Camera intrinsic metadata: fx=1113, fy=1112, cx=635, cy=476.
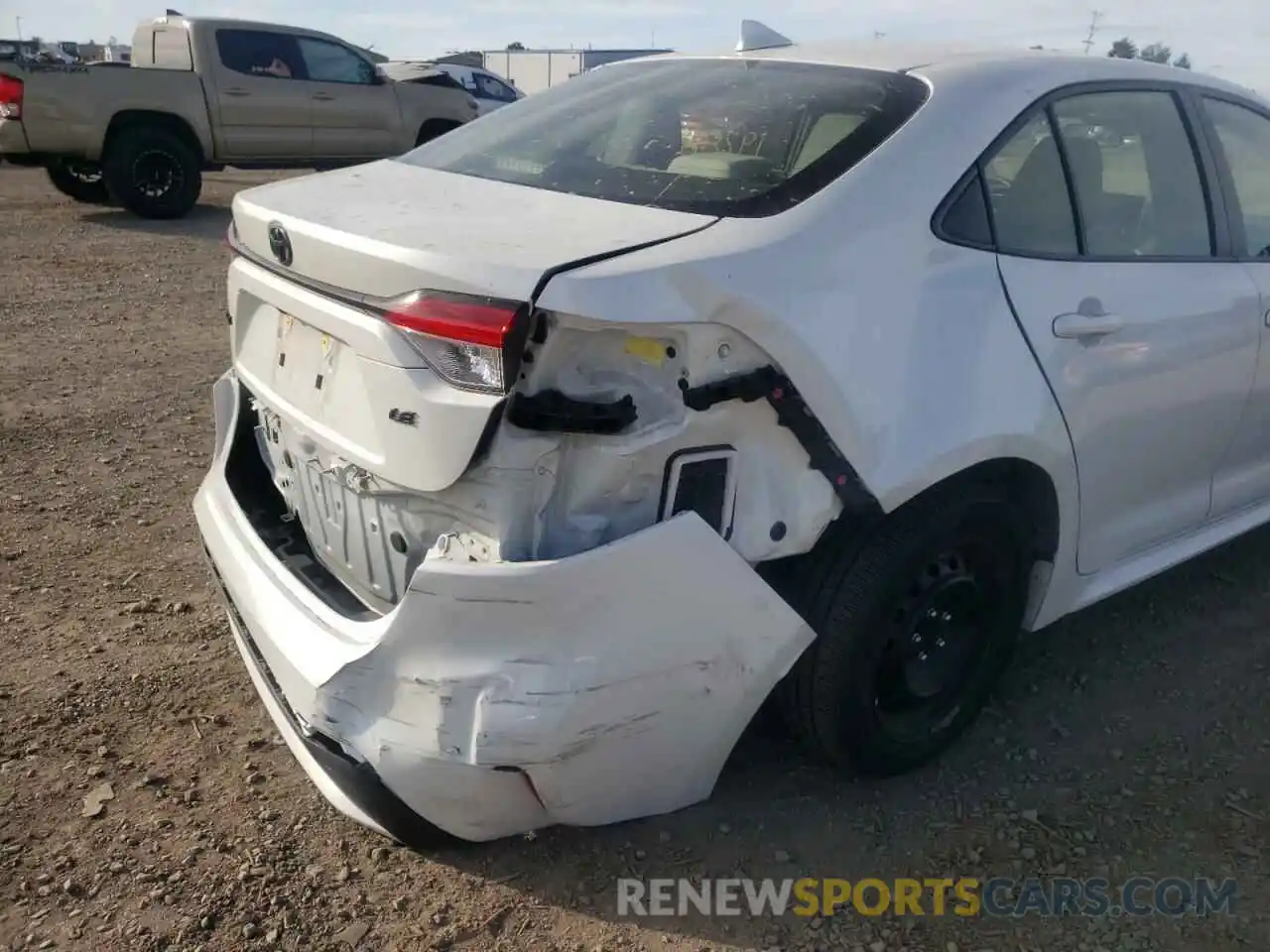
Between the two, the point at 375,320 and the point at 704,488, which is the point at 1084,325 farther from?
the point at 375,320

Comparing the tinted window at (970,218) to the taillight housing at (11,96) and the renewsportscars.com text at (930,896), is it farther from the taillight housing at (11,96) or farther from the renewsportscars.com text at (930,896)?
the taillight housing at (11,96)

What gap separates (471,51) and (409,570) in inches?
1583

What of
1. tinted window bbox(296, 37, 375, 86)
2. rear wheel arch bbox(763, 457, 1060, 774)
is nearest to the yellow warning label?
rear wheel arch bbox(763, 457, 1060, 774)

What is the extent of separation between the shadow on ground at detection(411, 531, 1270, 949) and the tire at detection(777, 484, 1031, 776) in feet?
0.48

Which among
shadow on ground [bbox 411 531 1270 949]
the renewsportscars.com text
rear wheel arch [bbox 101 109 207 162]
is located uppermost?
rear wheel arch [bbox 101 109 207 162]

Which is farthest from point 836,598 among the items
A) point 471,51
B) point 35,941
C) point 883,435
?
point 471,51

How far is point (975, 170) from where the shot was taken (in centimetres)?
249

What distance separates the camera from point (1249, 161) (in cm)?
333

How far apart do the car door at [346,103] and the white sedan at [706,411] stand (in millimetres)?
10480

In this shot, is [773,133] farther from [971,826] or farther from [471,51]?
[471,51]

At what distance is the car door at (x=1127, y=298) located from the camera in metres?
2.60

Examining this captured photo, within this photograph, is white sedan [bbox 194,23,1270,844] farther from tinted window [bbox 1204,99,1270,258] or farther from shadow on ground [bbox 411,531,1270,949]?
shadow on ground [bbox 411,531,1270,949]

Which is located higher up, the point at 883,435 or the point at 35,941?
the point at 883,435

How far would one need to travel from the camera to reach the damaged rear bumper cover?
77.4 inches
